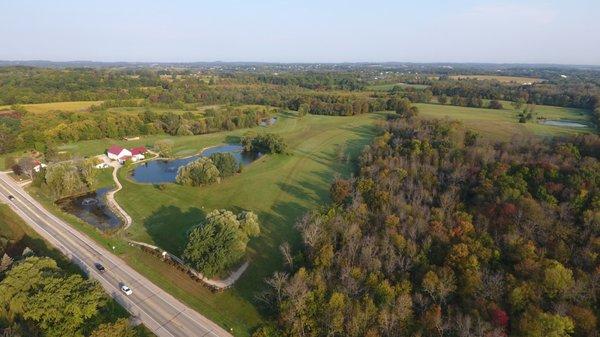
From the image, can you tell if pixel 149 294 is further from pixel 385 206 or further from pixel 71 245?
pixel 385 206

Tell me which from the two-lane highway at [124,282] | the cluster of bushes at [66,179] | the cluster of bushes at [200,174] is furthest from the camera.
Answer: the cluster of bushes at [200,174]

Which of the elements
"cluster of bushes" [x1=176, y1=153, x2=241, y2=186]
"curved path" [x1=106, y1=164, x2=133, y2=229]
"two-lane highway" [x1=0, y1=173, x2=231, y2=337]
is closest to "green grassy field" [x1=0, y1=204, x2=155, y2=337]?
"two-lane highway" [x1=0, y1=173, x2=231, y2=337]

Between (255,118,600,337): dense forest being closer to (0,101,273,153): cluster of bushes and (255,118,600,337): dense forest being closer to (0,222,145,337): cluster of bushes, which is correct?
(0,222,145,337): cluster of bushes

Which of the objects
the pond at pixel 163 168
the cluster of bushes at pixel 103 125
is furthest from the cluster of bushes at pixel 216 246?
the cluster of bushes at pixel 103 125

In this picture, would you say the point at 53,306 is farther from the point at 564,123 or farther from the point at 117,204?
the point at 564,123

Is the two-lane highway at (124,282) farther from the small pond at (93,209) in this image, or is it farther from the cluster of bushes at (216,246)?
the cluster of bushes at (216,246)

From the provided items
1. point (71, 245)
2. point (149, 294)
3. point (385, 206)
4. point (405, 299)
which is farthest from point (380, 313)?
point (71, 245)
